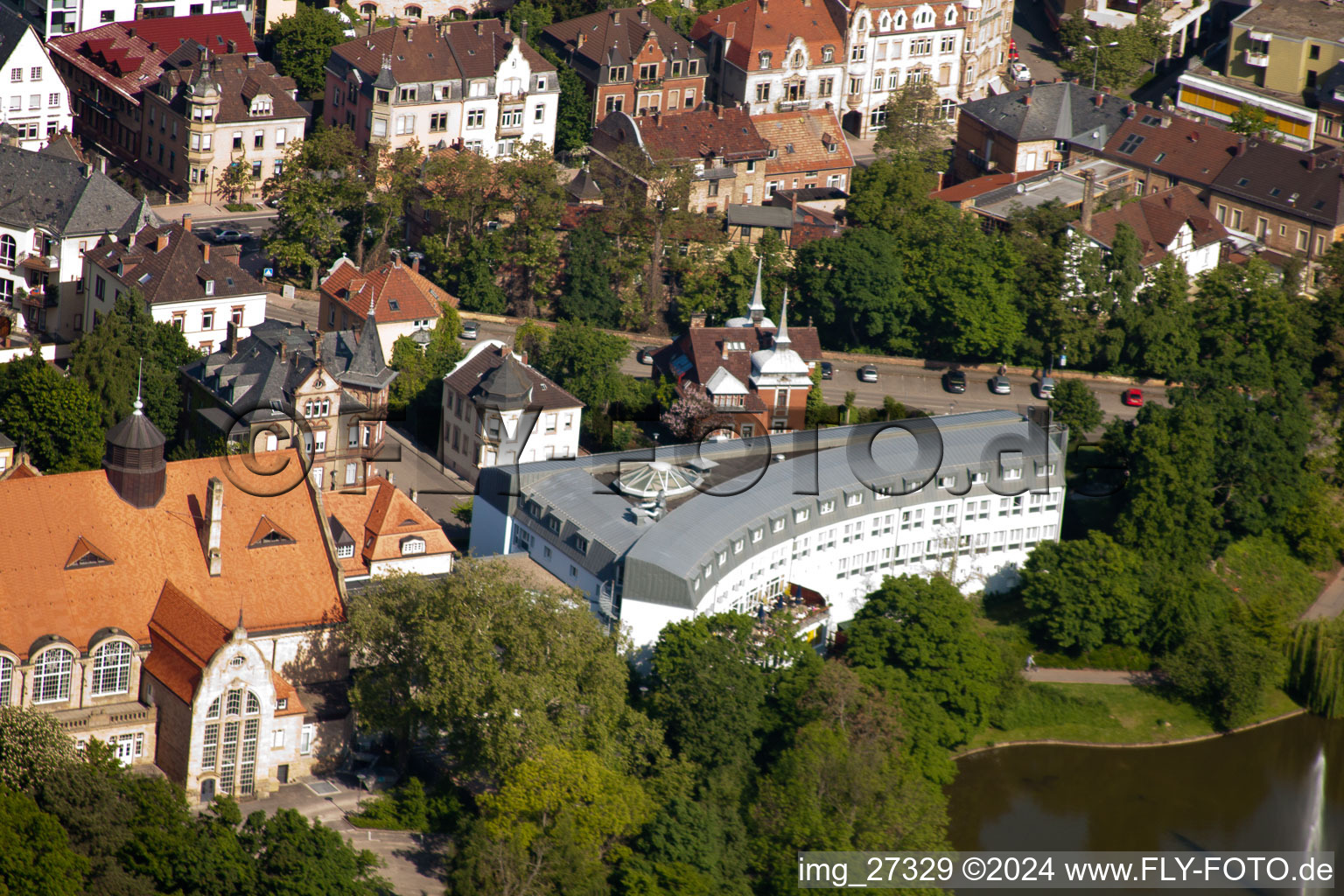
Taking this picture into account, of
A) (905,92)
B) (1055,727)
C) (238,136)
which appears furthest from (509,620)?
(905,92)

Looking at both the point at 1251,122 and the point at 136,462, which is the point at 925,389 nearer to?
the point at 1251,122

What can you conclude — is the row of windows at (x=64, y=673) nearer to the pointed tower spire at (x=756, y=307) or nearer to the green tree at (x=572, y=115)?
the pointed tower spire at (x=756, y=307)

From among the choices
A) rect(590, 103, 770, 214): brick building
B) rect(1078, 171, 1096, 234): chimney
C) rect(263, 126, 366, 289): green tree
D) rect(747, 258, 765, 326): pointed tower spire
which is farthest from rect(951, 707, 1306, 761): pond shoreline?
rect(590, 103, 770, 214): brick building

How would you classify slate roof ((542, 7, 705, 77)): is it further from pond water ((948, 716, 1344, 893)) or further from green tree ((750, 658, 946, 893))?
green tree ((750, 658, 946, 893))

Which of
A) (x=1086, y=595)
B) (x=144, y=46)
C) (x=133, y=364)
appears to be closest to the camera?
(x=1086, y=595)

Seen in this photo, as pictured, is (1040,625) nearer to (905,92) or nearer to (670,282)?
(670,282)

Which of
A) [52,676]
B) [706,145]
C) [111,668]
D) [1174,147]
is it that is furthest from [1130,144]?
[52,676]

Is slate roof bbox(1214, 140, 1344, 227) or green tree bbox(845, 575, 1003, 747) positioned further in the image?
slate roof bbox(1214, 140, 1344, 227)
